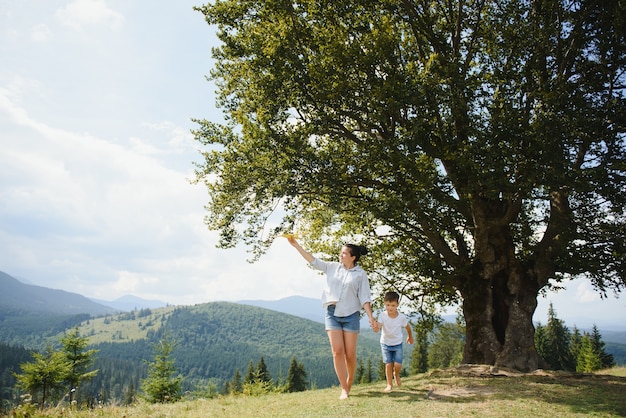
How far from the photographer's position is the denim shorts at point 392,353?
11.1 metres

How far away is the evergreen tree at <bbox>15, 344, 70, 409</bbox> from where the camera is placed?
1446 inches

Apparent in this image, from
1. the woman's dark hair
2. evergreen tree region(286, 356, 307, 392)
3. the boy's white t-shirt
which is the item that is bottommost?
evergreen tree region(286, 356, 307, 392)

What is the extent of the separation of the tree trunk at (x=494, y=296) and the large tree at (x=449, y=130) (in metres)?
0.06


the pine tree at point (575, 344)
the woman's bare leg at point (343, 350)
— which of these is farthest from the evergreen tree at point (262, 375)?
the pine tree at point (575, 344)

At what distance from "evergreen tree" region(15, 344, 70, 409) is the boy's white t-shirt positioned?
3709cm

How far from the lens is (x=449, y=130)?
15.0 meters

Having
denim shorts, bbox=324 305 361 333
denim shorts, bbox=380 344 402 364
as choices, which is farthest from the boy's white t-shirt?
denim shorts, bbox=324 305 361 333

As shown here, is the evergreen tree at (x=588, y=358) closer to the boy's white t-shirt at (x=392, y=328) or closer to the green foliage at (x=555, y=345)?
the green foliage at (x=555, y=345)

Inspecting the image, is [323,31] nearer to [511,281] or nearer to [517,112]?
[517,112]

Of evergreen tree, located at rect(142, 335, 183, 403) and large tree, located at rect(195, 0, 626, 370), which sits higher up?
large tree, located at rect(195, 0, 626, 370)

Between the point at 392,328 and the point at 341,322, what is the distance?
276cm

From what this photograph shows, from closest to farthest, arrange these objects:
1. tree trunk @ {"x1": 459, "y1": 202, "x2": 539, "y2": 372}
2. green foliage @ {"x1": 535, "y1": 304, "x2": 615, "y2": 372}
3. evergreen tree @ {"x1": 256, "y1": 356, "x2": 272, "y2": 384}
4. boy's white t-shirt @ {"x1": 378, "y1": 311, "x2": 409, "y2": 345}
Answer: boy's white t-shirt @ {"x1": 378, "y1": 311, "x2": 409, "y2": 345}
tree trunk @ {"x1": 459, "y1": 202, "x2": 539, "y2": 372}
evergreen tree @ {"x1": 256, "y1": 356, "x2": 272, "y2": 384}
green foliage @ {"x1": 535, "y1": 304, "x2": 615, "y2": 372}

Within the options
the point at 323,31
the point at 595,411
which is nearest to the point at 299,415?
the point at 595,411

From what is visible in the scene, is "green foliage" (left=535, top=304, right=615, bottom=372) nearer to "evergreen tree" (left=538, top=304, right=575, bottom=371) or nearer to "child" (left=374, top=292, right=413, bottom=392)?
"evergreen tree" (left=538, top=304, right=575, bottom=371)
